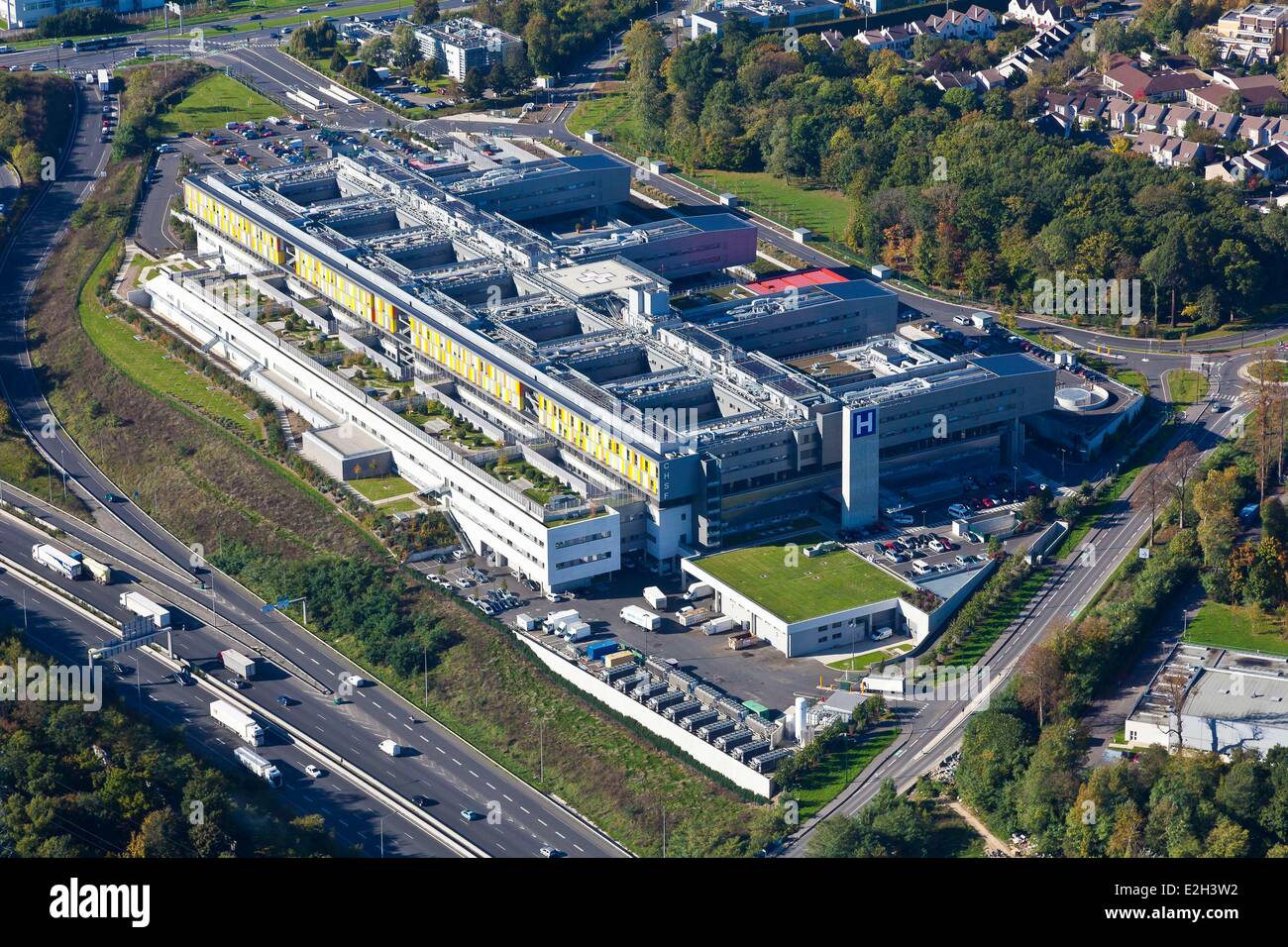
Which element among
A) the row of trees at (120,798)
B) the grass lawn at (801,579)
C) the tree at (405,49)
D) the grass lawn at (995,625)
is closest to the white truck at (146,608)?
the row of trees at (120,798)

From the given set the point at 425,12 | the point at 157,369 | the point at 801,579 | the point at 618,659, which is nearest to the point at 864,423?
the point at 801,579

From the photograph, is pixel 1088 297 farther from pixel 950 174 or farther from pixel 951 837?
pixel 951 837

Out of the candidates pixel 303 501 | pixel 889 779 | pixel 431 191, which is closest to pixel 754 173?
pixel 431 191

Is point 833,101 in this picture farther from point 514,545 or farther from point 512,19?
point 514,545

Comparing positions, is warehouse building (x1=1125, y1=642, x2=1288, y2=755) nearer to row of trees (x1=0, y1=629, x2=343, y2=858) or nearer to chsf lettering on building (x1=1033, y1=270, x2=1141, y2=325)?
row of trees (x1=0, y1=629, x2=343, y2=858)

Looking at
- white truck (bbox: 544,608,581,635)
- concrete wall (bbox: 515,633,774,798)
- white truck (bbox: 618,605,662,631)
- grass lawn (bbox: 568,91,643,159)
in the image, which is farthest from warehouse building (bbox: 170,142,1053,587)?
grass lawn (bbox: 568,91,643,159)

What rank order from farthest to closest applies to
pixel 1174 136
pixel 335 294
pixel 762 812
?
1. pixel 1174 136
2. pixel 335 294
3. pixel 762 812

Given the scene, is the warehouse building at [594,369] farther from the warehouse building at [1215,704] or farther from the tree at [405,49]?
the tree at [405,49]

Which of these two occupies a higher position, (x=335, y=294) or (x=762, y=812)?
(x=335, y=294)
